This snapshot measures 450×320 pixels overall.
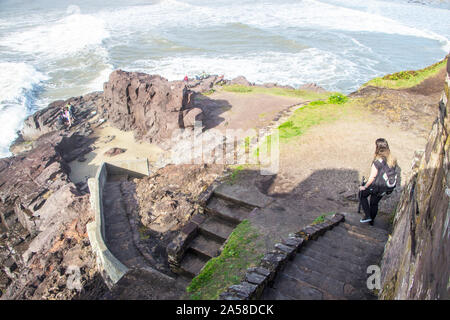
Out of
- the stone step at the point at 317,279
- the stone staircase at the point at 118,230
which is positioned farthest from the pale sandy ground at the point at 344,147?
the stone staircase at the point at 118,230

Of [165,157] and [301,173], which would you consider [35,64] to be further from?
[301,173]

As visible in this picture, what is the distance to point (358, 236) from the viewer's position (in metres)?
6.42

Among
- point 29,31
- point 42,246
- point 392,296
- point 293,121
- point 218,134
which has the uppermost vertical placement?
point 29,31

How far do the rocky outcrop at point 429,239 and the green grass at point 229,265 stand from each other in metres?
2.45

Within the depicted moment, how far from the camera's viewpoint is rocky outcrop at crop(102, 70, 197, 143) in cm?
1812

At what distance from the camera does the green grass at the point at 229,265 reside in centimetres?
554

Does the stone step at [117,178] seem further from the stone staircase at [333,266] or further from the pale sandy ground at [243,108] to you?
the stone staircase at [333,266]

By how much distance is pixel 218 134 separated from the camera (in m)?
16.8

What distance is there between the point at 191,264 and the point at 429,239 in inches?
235

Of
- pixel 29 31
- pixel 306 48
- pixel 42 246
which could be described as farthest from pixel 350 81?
pixel 29 31

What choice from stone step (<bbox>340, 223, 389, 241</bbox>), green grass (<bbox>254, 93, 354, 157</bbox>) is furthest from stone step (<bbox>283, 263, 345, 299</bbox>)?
green grass (<bbox>254, 93, 354, 157</bbox>)

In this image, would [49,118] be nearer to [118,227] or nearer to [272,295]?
[118,227]

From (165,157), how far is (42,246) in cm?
751

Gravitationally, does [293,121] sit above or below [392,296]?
below
